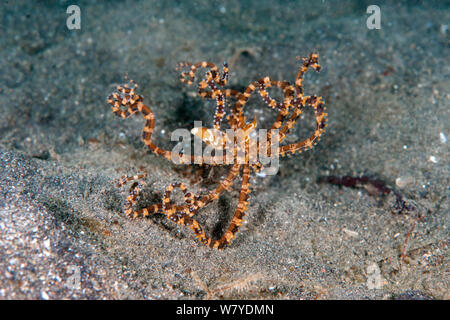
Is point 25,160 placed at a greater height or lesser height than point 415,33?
lesser

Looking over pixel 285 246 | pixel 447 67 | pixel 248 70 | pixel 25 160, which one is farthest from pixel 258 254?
pixel 447 67

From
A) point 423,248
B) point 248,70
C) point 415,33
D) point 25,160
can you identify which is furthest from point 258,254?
point 415,33

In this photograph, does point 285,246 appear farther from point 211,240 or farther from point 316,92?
point 316,92
